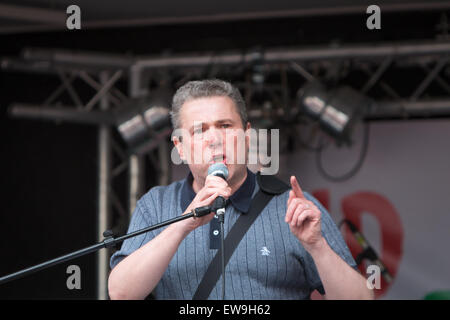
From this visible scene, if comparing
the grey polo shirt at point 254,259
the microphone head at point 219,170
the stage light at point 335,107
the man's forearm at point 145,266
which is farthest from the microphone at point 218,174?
the stage light at point 335,107

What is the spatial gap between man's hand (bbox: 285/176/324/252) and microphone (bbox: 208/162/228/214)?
18cm

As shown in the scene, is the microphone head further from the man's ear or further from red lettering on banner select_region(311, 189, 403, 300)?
red lettering on banner select_region(311, 189, 403, 300)

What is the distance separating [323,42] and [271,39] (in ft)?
1.58

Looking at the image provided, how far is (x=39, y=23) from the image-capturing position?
541 cm

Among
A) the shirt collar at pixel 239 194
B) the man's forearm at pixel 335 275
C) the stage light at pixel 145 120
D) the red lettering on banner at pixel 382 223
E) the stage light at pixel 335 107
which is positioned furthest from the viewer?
the red lettering on banner at pixel 382 223

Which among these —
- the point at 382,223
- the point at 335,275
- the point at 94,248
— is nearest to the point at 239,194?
the point at 335,275

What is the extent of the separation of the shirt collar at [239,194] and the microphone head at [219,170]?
264 millimetres

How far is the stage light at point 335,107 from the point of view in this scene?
4082 millimetres

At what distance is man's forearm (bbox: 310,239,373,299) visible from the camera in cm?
155

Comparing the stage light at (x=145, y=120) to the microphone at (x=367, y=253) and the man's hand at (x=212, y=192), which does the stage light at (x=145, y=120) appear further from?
the man's hand at (x=212, y=192)

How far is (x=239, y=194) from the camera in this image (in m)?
1.83

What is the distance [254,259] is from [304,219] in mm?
288
